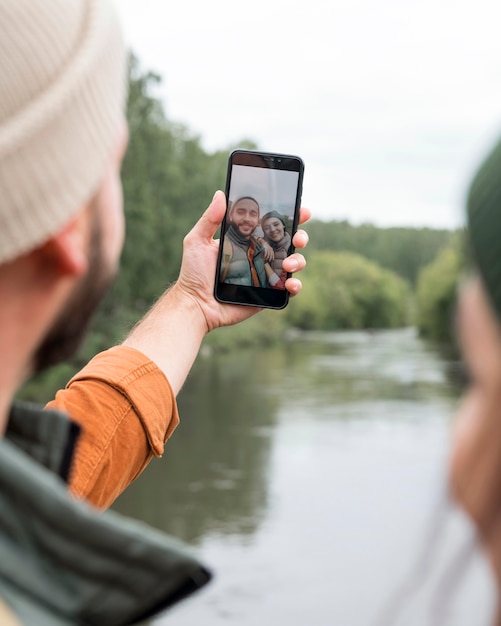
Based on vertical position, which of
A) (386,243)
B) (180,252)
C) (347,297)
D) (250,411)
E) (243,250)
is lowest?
(386,243)

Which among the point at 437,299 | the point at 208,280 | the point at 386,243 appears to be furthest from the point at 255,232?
the point at 386,243

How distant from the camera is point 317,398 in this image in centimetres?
1969

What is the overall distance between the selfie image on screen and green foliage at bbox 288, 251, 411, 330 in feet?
116

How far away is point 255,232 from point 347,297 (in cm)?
4011

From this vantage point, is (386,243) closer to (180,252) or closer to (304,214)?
(180,252)

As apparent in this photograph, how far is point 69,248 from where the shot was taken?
2.20ft

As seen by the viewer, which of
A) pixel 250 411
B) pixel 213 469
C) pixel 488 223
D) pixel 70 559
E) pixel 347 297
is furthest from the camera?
pixel 347 297

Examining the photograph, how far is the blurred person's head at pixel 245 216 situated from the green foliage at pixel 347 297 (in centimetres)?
3537

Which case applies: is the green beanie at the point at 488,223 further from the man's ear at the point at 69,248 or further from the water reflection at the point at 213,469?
the water reflection at the point at 213,469

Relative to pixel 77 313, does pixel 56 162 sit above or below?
above

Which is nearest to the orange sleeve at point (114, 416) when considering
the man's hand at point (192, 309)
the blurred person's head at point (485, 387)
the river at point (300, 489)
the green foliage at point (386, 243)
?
the man's hand at point (192, 309)

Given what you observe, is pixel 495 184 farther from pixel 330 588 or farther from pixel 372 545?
pixel 372 545

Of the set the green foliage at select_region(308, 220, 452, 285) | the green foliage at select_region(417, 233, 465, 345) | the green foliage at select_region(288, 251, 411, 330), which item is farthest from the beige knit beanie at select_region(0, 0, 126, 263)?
the green foliage at select_region(308, 220, 452, 285)

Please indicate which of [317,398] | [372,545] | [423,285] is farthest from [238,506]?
[423,285]
